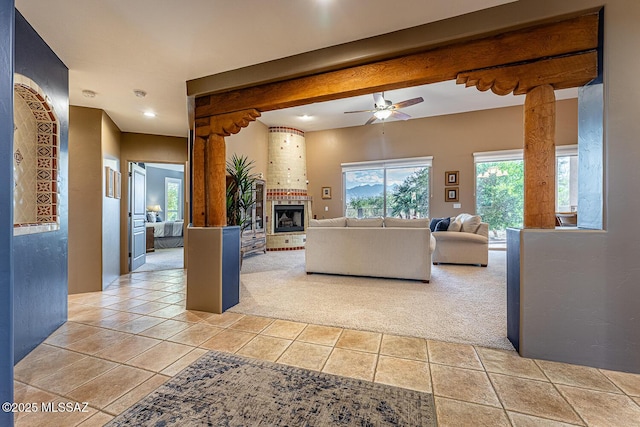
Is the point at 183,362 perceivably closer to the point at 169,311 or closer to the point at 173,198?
the point at 169,311

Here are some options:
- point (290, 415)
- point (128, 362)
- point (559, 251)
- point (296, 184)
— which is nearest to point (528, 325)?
point (559, 251)

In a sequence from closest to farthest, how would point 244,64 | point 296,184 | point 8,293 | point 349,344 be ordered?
point 8,293, point 349,344, point 244,64, point 296,184

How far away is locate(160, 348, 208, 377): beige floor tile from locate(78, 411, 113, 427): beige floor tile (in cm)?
38

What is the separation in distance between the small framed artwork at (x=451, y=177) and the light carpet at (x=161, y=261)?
6.40 metres

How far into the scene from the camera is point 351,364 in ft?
6.11

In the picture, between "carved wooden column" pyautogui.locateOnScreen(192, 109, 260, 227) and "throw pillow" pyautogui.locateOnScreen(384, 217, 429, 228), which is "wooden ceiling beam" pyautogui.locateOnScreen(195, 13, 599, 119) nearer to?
"carved wooden column" pyautogui.locateOnScreen(192, 109, 260, 227)

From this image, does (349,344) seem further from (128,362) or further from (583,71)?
(583,71)

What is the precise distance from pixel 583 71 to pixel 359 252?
3.01 m

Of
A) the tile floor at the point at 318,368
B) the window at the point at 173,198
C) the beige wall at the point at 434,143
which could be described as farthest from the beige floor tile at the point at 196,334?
the window at the point at 173,198

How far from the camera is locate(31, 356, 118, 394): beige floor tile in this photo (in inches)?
65.0

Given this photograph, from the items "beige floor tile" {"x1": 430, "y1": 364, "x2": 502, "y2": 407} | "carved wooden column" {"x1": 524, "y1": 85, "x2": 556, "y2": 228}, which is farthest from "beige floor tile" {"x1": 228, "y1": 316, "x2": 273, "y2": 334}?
"carved wooden column" {"x1": 524, "y1": 85, "x2": 556, "y2": 228}

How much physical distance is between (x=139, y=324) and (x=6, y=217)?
185cm

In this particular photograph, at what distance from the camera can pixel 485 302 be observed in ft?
9.88

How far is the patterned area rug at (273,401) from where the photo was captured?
4.46 feet
